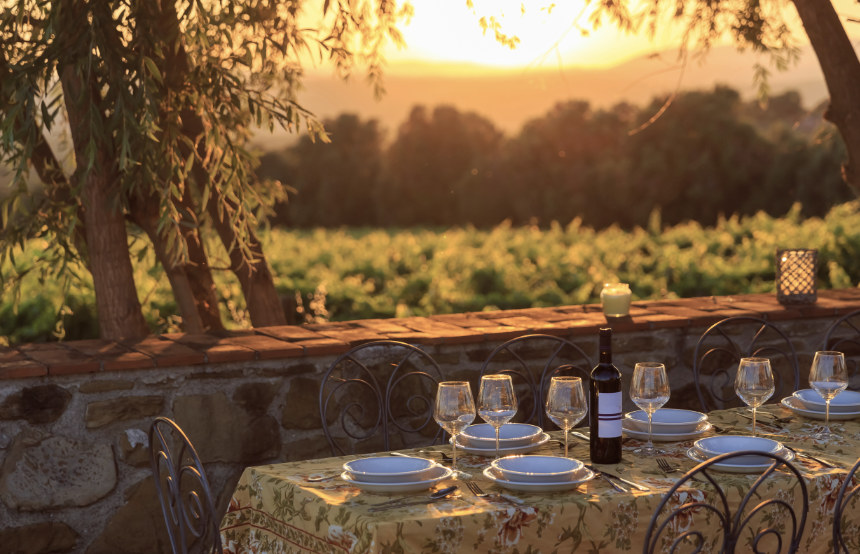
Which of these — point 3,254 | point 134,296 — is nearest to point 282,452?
point 134,296

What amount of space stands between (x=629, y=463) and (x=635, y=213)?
1339 inches

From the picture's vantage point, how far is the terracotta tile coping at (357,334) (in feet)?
11.2

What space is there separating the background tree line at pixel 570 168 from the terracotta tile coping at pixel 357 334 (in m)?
25.1

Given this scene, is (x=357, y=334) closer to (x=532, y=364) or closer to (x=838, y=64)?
(x=532, y=364)

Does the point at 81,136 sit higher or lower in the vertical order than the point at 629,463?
higher

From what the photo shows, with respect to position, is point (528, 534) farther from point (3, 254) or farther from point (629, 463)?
point (3, 254)

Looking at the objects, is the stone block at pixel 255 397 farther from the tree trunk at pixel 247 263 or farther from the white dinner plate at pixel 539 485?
the white dinner plate at pixel 539 485

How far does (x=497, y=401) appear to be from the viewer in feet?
8.14

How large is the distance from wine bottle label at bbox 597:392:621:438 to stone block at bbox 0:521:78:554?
1.86 m

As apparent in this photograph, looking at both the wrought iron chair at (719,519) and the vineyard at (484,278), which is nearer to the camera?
the wrought iron chair at (719,519)

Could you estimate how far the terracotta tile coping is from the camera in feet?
11.2

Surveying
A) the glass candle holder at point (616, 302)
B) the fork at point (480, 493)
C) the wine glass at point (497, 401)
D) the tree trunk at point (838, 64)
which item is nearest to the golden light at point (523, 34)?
the tree trunk at point (838, 64)

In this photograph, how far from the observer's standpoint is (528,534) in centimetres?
216

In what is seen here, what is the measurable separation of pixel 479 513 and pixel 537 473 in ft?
0.75
